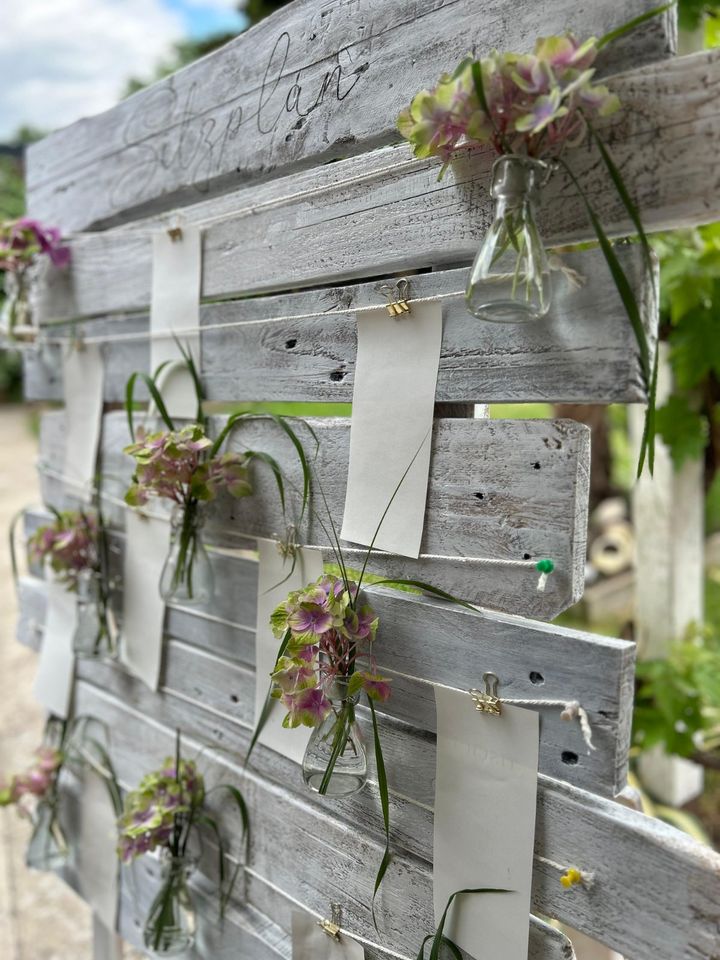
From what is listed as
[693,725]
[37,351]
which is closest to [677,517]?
[693,725]

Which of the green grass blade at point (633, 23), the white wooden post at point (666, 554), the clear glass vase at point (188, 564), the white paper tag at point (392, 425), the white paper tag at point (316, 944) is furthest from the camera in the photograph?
the white wooden post at point (666, 554)

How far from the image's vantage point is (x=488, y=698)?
77cm

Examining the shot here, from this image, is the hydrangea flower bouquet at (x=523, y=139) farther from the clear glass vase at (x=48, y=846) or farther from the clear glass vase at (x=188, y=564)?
the clear glass vase at (x=48, y=846)

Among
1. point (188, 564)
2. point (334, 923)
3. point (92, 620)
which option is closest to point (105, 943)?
point (92, 620)

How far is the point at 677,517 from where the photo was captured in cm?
181

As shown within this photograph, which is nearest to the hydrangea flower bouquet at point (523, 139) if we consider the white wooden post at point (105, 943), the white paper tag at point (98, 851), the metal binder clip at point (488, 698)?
the metal binder clip at point (488, 698)

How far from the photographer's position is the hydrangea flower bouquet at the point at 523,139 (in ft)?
1.99

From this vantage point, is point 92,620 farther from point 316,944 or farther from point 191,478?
point 316,944

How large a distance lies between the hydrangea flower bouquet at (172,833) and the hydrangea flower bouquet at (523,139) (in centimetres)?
77

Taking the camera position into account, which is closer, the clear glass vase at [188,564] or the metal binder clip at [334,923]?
the metal binder clip at [334,923]

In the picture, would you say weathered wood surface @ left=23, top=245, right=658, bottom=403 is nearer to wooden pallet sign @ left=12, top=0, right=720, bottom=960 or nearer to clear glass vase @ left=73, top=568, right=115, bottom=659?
wooden pallet sign @ left=12, top=0, right=720, bottom=960

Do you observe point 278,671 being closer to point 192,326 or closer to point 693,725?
point 192,326

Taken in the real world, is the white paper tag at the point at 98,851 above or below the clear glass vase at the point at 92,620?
below

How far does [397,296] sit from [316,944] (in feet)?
2.59
